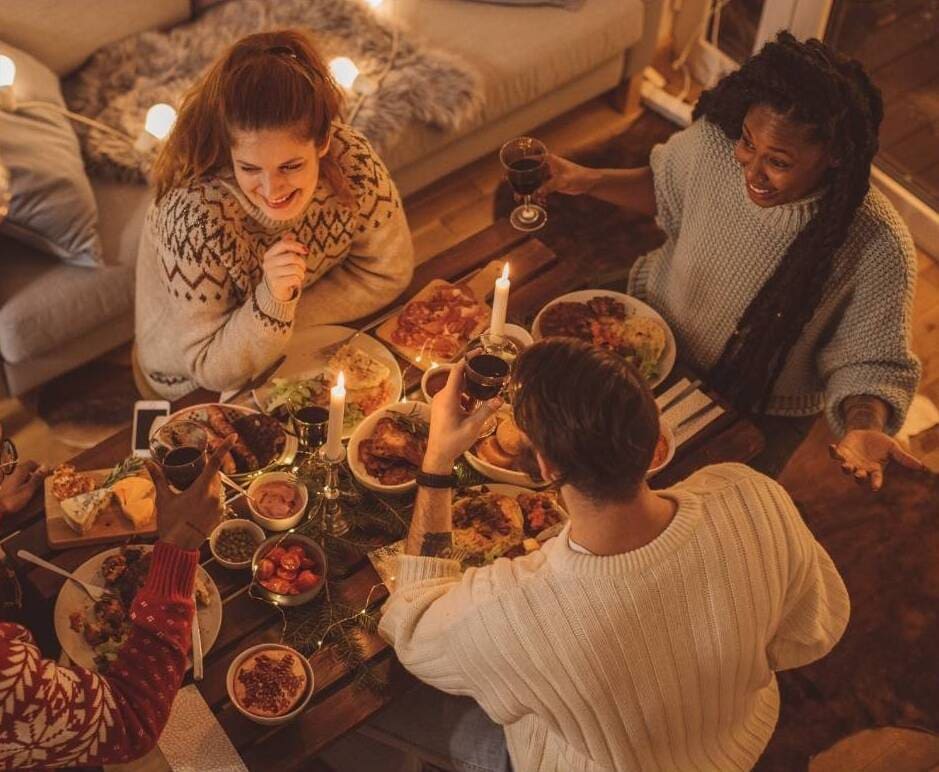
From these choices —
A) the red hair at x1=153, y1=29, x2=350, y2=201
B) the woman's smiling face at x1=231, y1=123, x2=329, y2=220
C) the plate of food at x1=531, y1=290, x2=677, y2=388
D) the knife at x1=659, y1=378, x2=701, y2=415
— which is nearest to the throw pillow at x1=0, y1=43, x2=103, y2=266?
the red hair at x1=153, y1=29, x2=350, y2=201

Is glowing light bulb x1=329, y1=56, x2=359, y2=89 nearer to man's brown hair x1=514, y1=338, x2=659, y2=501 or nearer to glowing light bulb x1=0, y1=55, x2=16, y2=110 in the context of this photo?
glowing light bulb x1=0, y1=55, x2=16, y2=110

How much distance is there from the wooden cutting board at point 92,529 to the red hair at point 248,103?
65cm

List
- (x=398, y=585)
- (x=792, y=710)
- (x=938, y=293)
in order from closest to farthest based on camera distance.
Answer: (x=398, y=585) → (x=792, y=710) → (x=938, y=293)

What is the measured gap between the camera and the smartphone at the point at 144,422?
6.52 ft

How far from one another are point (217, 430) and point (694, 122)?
118cm

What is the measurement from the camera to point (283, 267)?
2027 millimetres

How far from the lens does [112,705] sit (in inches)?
60.7

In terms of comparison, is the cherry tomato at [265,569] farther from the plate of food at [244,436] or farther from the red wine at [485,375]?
the red wine at [485,375]

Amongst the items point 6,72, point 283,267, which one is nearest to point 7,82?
point 6,72

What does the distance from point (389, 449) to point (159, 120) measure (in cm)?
156

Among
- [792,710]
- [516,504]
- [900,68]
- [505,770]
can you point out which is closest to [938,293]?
[900,68]

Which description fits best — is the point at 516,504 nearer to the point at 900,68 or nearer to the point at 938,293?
the point at 938,293

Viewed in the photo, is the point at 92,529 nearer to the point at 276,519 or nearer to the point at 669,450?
the point at 276,519

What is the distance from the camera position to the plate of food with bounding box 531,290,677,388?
7.01 feet
